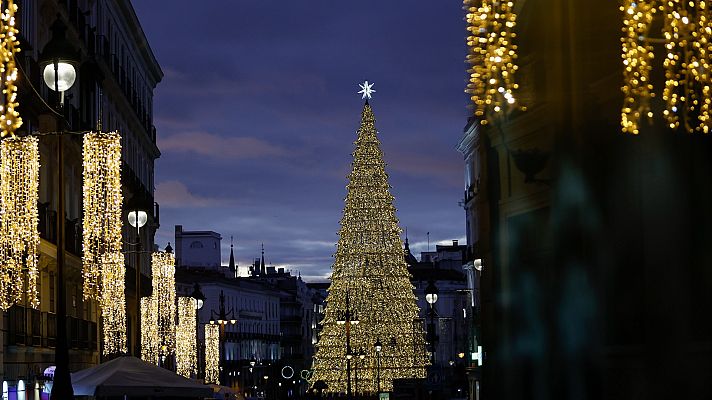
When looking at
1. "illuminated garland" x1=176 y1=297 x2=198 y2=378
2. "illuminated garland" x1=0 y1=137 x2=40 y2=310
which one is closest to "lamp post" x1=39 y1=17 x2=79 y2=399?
"illuminated garland" x1=0 y1=137 x2=40 y2=310

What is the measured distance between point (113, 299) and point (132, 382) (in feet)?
40.8

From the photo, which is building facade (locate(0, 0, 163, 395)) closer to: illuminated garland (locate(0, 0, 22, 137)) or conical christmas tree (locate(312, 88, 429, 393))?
illuminated garland (locate(0, 0, 22, 137))

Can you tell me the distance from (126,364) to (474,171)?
61.8 meters

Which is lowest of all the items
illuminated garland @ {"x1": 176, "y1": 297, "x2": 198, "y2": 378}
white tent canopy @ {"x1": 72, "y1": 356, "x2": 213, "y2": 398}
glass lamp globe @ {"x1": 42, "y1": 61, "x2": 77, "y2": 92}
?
white tent canopy @ {"x1": 72, "y1": 356, "x2": 213, "y2": 398}

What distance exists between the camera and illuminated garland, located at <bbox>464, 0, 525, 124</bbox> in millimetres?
12781

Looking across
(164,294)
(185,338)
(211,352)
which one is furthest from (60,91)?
(211,352)

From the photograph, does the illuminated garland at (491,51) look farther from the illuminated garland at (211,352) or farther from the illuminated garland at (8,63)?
the illuminated garland at (211,352)

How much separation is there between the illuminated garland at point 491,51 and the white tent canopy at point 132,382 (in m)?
12.6

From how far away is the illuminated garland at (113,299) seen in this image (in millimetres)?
34219

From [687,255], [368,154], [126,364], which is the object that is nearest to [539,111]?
[687,255]

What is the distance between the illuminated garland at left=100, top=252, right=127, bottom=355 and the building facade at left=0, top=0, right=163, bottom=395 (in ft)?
2.42

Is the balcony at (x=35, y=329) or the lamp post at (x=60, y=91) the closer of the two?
the lamp post at (x=60, y=91)

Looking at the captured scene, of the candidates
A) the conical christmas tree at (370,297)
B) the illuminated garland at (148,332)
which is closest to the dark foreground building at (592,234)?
the illuminated garland at (148,332)

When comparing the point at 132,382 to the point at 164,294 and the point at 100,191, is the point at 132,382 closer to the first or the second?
the point at 100,191
